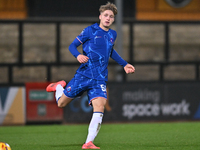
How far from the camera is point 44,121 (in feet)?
39.6

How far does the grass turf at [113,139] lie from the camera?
23.1 ft

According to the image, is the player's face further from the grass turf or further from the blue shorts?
the grass turf

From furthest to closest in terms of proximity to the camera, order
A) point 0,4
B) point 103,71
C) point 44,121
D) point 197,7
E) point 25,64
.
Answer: point 197,7, point 0,4, point 25,64, point 44,121, point 103,71

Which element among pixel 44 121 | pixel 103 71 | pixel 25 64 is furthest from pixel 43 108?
pixel 103 71

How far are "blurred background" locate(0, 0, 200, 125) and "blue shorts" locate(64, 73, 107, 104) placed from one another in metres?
5.18

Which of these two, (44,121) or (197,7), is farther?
(197,7)

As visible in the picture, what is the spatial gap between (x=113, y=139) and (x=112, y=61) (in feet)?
23.6

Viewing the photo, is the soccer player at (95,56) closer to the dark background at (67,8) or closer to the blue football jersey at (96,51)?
the blue football jersey at (96,51)

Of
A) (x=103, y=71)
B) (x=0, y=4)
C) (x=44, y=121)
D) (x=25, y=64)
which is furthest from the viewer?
(x=0, y=4)

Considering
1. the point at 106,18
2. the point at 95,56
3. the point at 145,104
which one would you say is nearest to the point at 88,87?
the point at 95,56

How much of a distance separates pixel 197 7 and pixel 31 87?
8163 mm

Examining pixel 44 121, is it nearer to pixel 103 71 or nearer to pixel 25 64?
pixel 25 64

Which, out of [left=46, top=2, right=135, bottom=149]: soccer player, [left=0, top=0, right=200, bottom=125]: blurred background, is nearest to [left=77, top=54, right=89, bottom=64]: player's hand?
[left=46, top=2, right=135, bottom=149]: soccer player

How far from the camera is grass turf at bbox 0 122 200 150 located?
705 centimetres
